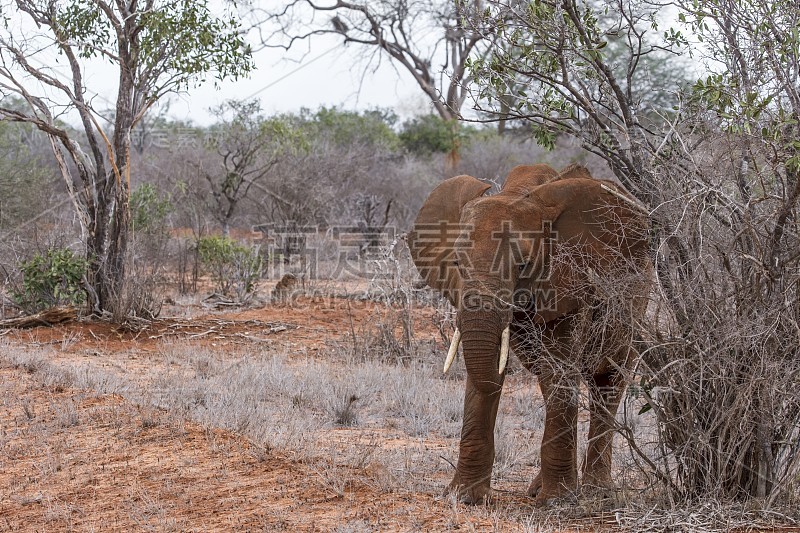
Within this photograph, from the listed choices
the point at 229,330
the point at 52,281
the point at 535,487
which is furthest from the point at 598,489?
the point at 52,281

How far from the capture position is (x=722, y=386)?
13.4 ft

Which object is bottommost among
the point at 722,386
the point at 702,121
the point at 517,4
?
the point at 722,386

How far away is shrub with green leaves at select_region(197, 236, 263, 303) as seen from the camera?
499 inches

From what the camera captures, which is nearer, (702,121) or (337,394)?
(702,121)

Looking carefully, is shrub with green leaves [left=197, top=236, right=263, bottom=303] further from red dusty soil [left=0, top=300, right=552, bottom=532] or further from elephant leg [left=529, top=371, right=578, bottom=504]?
elephant leg [left=529, top=371, right=578, bottom=504]

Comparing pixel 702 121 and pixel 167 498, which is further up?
pixel 702 121

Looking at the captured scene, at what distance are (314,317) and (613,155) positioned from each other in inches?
284

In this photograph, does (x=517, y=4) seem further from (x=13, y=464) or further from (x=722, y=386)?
(x=13, y=464)

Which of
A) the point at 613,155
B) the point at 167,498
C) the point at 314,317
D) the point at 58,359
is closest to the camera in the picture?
the point at 167,498

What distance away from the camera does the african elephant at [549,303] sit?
446 centimetres

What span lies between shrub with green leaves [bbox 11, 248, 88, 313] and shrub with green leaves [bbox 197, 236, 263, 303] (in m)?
2.53

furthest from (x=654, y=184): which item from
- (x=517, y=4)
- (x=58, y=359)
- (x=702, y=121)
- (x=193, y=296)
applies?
→ (x=193, y=296)

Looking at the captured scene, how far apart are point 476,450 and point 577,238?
1223 mm

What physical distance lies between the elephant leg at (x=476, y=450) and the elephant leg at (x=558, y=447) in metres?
0.31
